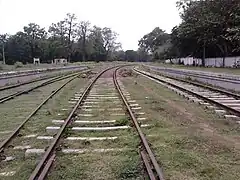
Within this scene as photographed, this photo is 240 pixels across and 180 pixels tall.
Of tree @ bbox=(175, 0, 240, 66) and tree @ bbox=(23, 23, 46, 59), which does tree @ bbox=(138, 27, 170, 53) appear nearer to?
tree @ bbox=(23, 23, 46, 59)

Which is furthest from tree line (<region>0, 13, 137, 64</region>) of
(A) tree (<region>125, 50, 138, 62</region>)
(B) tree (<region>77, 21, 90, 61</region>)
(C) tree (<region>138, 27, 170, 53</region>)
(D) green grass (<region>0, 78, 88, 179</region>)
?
(D) green grass (<region>0, 78, 88, 179</region>)

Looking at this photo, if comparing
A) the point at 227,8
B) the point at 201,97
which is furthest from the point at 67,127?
the point at 227,8

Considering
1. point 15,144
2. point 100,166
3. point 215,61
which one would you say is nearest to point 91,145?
point 100,166

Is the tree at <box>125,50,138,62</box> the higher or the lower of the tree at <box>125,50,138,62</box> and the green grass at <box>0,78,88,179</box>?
the higher

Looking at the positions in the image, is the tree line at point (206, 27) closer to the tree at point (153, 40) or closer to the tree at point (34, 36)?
the tree at point (34, 36)

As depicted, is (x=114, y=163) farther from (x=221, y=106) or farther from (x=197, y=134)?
(x=221, y=106)

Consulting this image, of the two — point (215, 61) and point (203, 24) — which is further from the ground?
point (203, 24)

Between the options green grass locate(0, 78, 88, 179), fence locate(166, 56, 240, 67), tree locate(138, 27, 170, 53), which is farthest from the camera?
tree locate(138, 27, 170, 53)

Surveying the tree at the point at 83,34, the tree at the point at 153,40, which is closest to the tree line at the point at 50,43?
the tree at the point at 83,34

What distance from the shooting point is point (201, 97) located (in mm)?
15664

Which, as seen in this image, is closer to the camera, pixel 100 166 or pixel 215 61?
pixel 100 166

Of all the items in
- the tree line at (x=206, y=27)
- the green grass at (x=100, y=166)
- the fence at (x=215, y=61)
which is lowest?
the green grass at (x=100, y=166)

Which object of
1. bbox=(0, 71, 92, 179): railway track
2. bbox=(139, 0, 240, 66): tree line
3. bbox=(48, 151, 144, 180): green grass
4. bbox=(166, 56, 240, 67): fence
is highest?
bbox=(139, 0, 240, 66): tree line

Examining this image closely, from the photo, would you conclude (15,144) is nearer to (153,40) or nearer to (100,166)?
(100,166)
